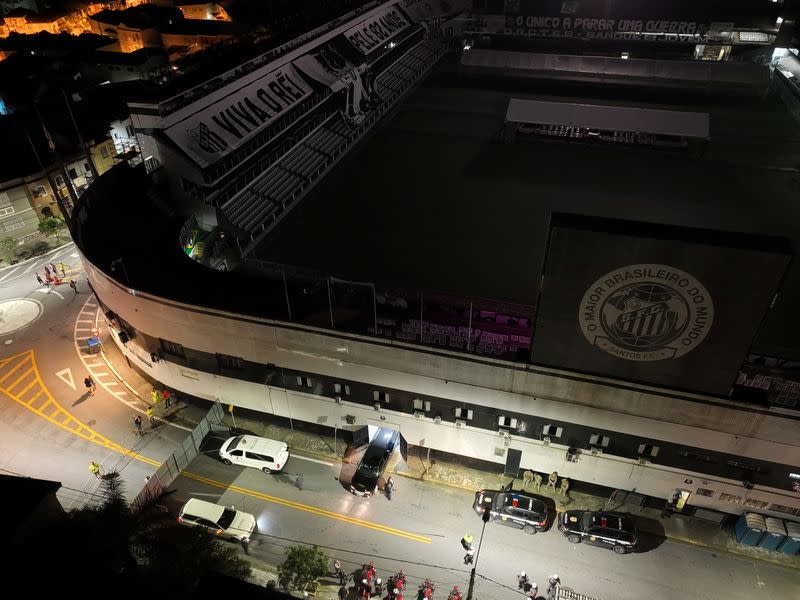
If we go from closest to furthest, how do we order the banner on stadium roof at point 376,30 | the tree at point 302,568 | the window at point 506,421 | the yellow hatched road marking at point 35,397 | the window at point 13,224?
the tree at point 302,568
the window at point 506,421
the yellow hatched road marking at point 35,397
the window at point 13,224
the banner on stadium roof at point 376,30

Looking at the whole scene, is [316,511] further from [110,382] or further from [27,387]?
[27,387]

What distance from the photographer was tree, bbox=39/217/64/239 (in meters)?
40.6

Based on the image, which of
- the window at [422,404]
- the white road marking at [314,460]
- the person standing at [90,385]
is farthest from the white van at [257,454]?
the person standing at [90,385]

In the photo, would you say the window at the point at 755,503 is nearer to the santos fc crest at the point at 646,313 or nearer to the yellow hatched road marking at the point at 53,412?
the santos fc crest at the point at 646,313

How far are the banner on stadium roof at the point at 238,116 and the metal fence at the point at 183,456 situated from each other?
1430 centimetres

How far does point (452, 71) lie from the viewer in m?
59.0

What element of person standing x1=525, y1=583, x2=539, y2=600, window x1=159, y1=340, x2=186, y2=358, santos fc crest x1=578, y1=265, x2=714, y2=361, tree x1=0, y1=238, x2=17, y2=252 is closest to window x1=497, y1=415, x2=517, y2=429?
santos fc crest x1=578, y1=265, x2=714, y2=361

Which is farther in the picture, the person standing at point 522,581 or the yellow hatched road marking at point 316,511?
the yellow hatched road marking at point 316,511

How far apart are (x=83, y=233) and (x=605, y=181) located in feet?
110

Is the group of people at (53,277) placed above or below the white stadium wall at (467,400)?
above

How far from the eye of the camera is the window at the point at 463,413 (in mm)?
22422

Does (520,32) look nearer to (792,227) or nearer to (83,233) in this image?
(792,227)

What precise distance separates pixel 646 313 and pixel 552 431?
734 centimetres

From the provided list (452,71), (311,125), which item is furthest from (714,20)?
(311,125)
